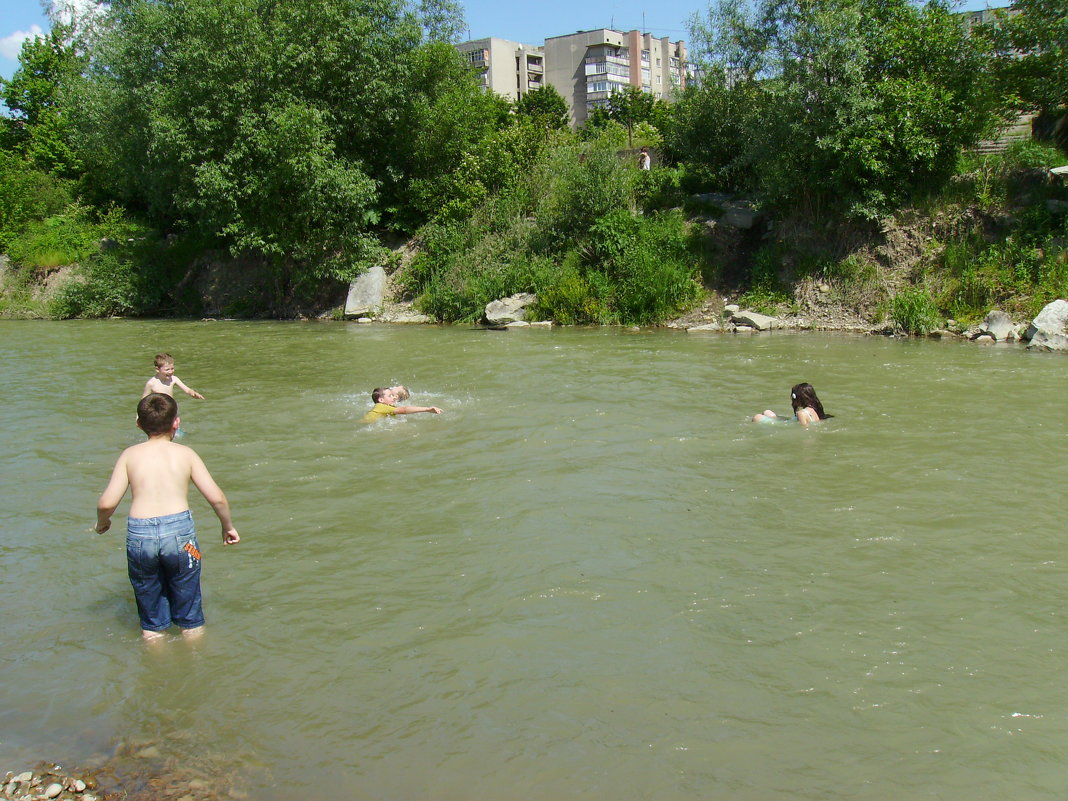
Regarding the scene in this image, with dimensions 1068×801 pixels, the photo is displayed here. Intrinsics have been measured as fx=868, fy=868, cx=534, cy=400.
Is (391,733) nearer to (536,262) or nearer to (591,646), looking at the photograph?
(591,646)

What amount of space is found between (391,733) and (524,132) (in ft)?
88.8

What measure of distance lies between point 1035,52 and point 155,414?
2119 cm


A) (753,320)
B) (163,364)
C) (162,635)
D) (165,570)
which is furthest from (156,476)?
(753,320)

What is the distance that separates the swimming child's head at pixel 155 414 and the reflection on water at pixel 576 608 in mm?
1309

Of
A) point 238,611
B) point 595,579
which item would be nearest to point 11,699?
point 238,611

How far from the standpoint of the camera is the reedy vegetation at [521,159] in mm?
19469

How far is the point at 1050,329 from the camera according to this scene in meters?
16.6

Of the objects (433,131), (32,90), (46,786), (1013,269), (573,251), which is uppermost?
(32,90)

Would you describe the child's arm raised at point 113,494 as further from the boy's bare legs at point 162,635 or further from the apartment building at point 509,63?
the apartment building at point 509,63

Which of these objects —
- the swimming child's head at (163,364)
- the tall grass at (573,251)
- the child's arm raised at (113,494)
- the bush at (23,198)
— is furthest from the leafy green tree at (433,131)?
the child's arm raised at (113,494)

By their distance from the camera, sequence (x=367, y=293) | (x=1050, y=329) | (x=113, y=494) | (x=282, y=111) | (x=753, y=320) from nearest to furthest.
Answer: (x=113, y=494) → (x=1050, y=329) → (x=753, y=320) → (x=282, y=111) → (x=367, y=293)

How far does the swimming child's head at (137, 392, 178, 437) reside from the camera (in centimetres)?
512

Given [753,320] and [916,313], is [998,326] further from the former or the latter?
[753,320]

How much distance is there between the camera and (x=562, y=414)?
11.5m
